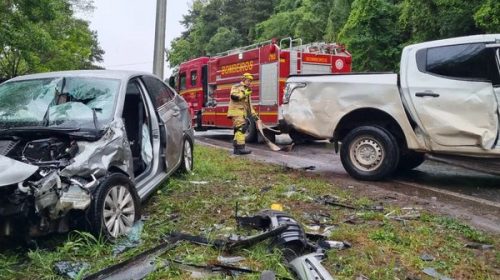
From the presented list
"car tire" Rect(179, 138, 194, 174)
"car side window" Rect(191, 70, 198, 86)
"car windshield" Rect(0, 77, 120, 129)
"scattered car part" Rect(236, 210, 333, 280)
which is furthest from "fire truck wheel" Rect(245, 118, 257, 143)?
"scattered car part" Rect(236, 210, 333, 280)

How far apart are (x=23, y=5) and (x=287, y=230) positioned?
10924mm

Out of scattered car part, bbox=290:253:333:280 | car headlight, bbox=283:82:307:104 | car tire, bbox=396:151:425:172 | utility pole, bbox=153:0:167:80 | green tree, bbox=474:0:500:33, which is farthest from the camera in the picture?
green tree, bbox=474:0:500:33

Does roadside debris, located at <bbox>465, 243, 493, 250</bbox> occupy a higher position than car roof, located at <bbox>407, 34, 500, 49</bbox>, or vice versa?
car roof, located at <bbox>407, 34, 500, 49</bbox>

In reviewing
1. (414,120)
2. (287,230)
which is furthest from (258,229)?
(414,120)

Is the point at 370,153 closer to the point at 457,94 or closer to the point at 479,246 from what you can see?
the point at 457,94

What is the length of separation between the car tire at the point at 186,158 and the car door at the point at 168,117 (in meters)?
0.34

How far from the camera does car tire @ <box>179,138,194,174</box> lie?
6.92m

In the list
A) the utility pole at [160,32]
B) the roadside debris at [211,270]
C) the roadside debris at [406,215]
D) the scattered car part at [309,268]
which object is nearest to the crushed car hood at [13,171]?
the roadside debris at [211,270]

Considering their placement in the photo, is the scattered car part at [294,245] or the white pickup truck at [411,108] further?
the white pickup truck at [411,108]

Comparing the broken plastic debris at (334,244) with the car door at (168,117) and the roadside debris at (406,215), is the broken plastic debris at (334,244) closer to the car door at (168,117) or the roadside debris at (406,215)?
the roadside debris at (406,215)

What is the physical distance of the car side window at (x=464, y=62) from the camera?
6.20 meters

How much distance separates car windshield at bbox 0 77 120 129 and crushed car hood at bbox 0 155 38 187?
37.0 inches

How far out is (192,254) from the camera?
12.2 ft

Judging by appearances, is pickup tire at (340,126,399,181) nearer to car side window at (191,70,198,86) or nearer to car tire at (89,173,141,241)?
car tire at (89,173,141,241)
